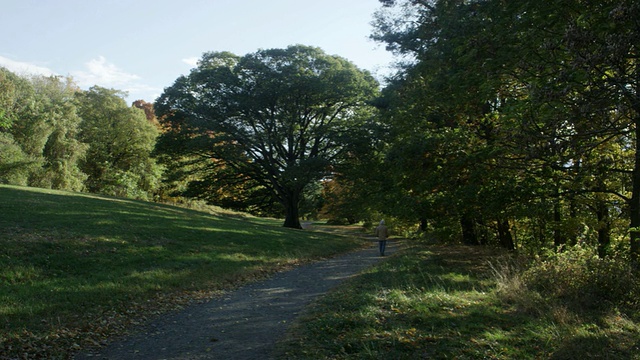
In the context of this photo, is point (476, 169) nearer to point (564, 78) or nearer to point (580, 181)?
point (580, 181)

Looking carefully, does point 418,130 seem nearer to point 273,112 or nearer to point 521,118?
point 521,118

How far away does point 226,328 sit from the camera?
7141 mm

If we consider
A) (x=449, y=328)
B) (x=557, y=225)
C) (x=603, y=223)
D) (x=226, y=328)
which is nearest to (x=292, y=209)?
(x=557, y=225)

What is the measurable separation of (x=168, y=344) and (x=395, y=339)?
338 cm

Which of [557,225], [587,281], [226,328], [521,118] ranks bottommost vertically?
[226,328]

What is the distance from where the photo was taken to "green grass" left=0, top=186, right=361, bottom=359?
670cm

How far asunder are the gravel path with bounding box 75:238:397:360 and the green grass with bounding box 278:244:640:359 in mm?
505

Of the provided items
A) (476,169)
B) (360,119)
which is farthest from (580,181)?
(360,119)

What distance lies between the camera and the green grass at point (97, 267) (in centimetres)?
670

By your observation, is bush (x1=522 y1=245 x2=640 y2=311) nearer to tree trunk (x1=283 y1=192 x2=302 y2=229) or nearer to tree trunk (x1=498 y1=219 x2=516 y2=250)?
tree trunk (x1=498 y1=219 x2=516 y2=250)

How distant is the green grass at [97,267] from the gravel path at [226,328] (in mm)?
597

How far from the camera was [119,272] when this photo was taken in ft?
32.8

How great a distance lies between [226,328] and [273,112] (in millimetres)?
24946

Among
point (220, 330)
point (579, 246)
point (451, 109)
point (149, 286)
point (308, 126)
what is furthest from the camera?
point (308, 126)
